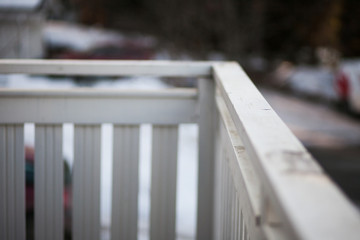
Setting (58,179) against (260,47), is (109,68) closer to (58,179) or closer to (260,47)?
(58,179)

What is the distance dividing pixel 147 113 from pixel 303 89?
40.8ft

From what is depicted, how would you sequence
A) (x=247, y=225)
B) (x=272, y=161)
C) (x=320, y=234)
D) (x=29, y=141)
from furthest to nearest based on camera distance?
(x=29, y=141)
(x=247, y=225)
(x=272, y=161)
(x=320, y=234)

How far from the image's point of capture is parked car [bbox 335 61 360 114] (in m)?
11.5

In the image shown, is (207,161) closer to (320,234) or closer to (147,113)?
(147,113)

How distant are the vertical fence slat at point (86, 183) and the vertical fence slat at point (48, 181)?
0.07m

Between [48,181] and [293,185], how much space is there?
1727 millimetres

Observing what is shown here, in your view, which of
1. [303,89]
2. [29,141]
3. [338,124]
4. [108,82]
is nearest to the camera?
[29,141]

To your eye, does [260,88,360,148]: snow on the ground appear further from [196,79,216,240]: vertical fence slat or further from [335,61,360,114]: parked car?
[196,79,216,240]: vertical fence slat

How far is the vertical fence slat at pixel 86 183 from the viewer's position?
245 cm

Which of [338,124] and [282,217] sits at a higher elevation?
[282,217]

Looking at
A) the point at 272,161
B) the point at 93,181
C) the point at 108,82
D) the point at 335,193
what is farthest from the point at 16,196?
the point at 108,82

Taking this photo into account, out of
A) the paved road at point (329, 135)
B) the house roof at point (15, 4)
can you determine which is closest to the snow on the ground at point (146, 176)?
the paved road at point (329, 135)

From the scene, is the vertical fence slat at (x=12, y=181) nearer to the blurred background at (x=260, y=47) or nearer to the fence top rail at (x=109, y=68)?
the fence top rail at (x=109, y=68)

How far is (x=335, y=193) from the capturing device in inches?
33.1
